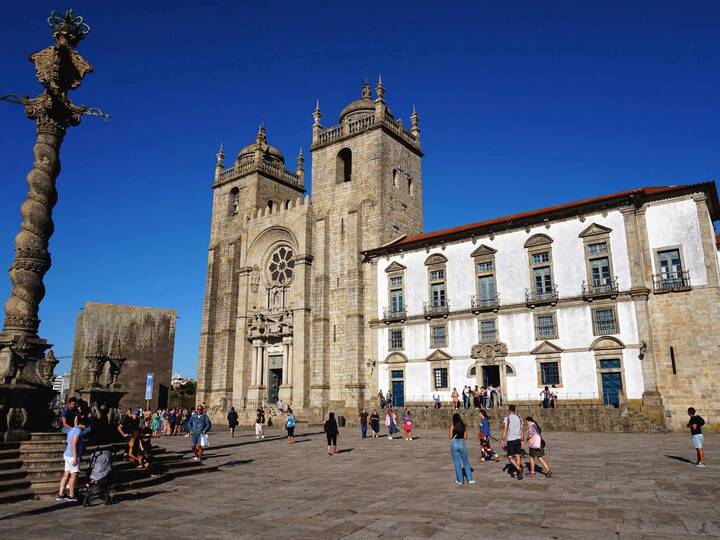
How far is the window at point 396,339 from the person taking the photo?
34188 mm

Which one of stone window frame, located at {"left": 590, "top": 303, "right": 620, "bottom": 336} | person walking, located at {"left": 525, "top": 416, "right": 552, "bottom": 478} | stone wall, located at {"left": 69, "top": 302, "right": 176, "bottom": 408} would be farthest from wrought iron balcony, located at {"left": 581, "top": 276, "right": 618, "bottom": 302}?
stone wall, located at {"left": 69, "top": 302, "right": 176, "bottom": 408}

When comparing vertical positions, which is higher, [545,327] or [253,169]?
[253,169]

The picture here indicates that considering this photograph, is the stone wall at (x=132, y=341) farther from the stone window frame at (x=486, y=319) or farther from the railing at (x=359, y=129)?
the stone window frame at (x=486, y=319)

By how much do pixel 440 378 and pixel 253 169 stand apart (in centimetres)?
2468

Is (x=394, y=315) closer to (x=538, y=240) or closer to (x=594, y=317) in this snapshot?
(x=538, y=240)

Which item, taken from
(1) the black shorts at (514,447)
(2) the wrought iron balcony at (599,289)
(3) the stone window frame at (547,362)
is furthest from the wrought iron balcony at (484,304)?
(1) the black shorts at (514,447)

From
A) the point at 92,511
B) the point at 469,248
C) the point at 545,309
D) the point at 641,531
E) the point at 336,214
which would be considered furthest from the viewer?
the point at 336,214

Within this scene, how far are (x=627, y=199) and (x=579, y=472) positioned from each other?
18.8m

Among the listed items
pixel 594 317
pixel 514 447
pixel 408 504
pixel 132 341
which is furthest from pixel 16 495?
pixel 132 341

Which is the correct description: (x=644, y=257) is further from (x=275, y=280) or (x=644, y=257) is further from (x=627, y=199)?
(x=275, y=280)

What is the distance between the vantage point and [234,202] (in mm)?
47656

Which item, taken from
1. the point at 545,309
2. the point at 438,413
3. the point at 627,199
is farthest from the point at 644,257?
the point at 438,413

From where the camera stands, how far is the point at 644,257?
26.8 meters

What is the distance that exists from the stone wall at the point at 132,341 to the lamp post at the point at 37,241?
31.4 m
